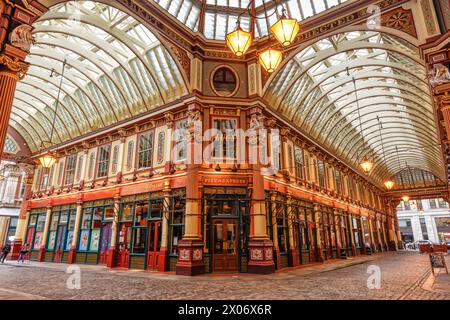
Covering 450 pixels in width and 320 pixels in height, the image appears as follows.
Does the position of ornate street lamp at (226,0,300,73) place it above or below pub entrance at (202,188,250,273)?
above

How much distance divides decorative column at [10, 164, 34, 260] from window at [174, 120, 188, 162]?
1669 cm

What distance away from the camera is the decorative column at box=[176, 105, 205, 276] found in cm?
1212

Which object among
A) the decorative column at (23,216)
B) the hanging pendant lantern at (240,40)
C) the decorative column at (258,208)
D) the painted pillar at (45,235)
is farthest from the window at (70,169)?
the hanging pendant lantern at (240,40)

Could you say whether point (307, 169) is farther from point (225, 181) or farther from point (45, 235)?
point (45, 235)

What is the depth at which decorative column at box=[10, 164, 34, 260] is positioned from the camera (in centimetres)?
2164

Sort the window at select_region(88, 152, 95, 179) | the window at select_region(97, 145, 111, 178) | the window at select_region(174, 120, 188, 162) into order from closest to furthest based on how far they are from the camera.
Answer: the window at select_region(174, 120, 188, 162) → the window at select_region(97, 145, 111, 178) → the window at select_region(88, 152, 95, 179)

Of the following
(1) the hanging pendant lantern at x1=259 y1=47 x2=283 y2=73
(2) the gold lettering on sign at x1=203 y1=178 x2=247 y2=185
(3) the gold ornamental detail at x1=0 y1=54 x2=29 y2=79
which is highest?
(1) the hanging pendant lantern at x1=259 y1=47 x2=283 y2=73

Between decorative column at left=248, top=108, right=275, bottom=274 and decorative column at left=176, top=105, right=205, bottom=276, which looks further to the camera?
decorative column at left=248, top=108, right=275, bottom=274

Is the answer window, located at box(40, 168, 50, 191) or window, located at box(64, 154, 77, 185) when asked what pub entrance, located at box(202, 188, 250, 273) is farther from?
window, located at box(40, 168, 50, 191)

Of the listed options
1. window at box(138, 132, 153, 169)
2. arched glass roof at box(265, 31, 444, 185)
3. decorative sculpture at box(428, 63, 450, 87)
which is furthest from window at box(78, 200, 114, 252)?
decorative sculpture at box(428, 63, 450, 87)

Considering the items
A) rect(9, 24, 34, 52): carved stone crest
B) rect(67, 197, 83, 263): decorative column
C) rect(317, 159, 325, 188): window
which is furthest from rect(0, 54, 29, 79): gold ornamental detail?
rect(317, 159, 325, 188): window

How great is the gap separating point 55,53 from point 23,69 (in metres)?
12.4

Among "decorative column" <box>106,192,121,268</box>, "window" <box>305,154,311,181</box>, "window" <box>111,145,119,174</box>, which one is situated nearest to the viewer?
"decorative column" <box>106,192,121,268</box>

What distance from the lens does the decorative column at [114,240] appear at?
15095mm
